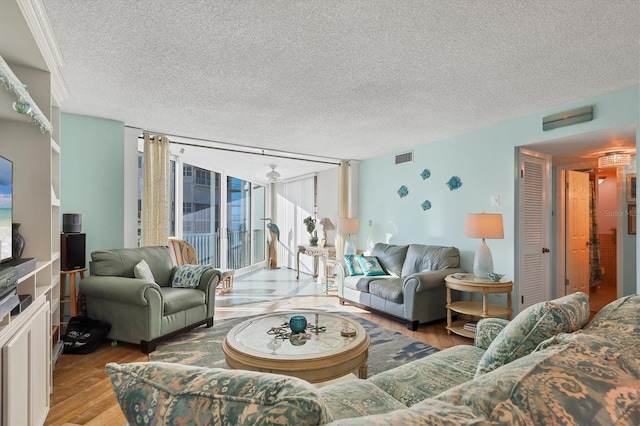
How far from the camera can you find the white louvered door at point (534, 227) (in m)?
3.82

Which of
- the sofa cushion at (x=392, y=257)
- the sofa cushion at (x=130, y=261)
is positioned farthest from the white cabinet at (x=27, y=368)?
the sofa cushion at (x=392, y=257)

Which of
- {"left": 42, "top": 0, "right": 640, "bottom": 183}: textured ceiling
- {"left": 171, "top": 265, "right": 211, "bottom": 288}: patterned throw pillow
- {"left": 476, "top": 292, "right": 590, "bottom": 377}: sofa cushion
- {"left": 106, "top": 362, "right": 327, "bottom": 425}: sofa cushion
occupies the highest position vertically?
{"left": 42, "top": 0, "right": 640, "bottom": 183}: textured ceiling

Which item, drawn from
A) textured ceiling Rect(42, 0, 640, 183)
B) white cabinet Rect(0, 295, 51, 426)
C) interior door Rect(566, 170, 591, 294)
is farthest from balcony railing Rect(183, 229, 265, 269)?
interior door Rect(566, 170, 591, 294)

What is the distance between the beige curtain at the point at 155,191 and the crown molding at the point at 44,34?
5.79 ft

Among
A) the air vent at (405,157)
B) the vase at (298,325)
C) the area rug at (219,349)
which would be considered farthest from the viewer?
the air vent at (405,157)

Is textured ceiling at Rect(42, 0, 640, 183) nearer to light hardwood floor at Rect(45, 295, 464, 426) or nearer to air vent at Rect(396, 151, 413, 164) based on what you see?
air vent at Rect(396, 151, 413, 164)

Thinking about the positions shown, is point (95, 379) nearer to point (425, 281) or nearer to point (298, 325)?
point (298, 325)

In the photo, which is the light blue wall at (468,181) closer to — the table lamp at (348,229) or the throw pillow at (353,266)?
the table lamp at (348,229)

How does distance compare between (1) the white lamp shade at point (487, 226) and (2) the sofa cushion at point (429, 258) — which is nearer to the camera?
(1) the white lamp shade at point (487, 226)

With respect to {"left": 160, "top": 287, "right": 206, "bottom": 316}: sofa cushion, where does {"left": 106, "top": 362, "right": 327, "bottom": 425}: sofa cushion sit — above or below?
above

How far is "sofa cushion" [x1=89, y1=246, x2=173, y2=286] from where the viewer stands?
3.35 meters

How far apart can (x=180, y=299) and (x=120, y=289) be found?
1.78ft

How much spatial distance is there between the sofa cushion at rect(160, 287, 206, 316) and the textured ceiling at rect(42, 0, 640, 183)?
193 cm

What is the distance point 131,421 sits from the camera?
665 millimetres
